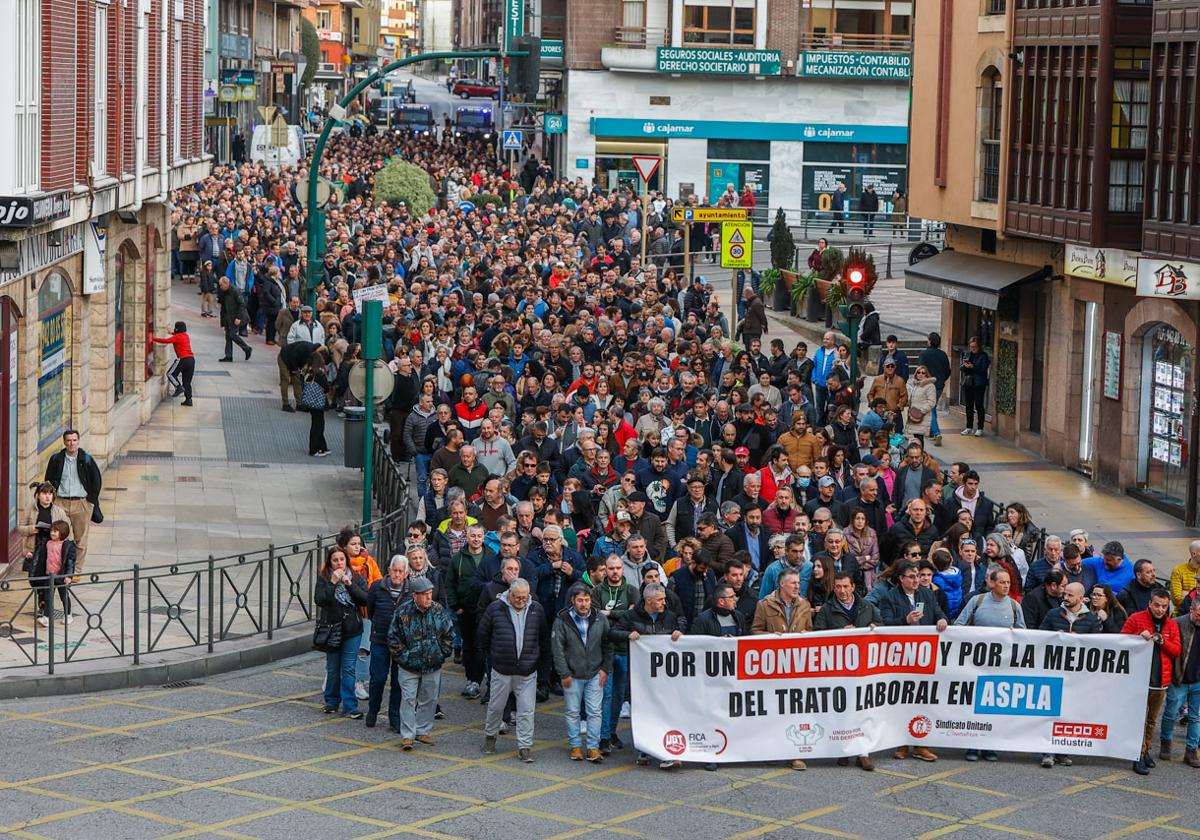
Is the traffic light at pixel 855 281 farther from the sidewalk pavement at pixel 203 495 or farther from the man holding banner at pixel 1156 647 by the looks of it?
the man holding banner at pixel 1156 647

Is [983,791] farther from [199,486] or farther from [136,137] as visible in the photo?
[136,137]

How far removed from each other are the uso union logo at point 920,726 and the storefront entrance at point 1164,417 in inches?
490

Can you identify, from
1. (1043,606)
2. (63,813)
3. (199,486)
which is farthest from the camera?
(199,486)

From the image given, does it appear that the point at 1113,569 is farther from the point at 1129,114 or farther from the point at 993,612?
the point at 1129,114

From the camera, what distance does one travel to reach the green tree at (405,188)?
53.6 metres

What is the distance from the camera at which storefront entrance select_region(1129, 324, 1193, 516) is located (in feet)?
89.4

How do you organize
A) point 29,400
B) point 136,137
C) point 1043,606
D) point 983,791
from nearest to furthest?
1. point 983,791
2. point 1043,606
3. point 29,400
4. point 136,137

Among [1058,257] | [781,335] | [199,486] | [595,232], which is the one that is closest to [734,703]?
[199,486]

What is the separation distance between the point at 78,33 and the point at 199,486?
5906 mm

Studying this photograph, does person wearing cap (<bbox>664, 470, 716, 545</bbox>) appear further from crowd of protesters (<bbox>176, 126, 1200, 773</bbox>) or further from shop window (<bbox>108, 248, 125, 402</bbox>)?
shop window (<bbox>108, 248, 125, 402</bbox>)

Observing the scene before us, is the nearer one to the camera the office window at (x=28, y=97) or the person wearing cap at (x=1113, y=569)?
the person wearing cap at (x=1113, y=569)

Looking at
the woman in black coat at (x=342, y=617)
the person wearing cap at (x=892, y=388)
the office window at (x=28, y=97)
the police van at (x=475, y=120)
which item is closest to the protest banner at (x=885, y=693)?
the woman in black coat at (x=342, y=617)

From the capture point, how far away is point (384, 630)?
15898 millimetres

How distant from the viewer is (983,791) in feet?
48.3
